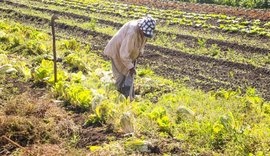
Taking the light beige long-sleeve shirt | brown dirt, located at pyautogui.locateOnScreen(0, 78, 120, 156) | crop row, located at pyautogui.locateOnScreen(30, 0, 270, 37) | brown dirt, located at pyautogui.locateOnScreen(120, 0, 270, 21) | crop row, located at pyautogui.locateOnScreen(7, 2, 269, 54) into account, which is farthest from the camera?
brown dirt, located at pyautogui.locateOnScreen(120, 0, 270, 21)

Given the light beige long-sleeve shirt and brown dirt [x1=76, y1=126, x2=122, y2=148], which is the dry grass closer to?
brown dirt [x1=76, y1=126, x2=122, y2=148]

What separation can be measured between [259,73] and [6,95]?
17.3ft

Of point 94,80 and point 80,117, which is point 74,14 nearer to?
point 94,80

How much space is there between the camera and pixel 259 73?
8.17m

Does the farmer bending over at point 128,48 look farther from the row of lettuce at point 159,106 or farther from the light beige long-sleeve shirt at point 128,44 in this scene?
the row of lettuce at point 159,106

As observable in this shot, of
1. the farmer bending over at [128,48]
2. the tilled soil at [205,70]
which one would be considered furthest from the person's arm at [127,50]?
the tilled soil at [205,70]

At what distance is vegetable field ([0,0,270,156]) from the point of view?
412cm

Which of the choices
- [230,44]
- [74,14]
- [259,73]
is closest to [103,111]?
[259,73]

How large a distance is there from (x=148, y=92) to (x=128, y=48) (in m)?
1.57

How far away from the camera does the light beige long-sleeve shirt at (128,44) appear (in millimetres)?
5344

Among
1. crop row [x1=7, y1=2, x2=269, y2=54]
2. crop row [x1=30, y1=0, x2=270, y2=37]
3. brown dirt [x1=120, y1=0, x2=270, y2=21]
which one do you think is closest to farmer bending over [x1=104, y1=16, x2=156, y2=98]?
crop row [x1=7, y1=2, x2=269, y2=54]

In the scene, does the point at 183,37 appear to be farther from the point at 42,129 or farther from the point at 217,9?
the point at 42,129

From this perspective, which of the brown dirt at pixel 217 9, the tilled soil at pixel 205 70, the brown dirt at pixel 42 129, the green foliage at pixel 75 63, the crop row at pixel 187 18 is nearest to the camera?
the brown dirt at pixel 42 129

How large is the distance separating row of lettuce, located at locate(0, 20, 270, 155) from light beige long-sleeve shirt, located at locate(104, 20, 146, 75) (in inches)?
21.1
